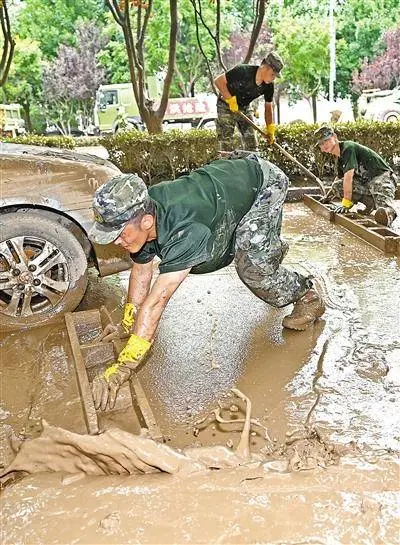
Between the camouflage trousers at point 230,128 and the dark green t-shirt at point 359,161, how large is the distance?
6.26ft

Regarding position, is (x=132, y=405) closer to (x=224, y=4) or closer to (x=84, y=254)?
(x=84, y=254)

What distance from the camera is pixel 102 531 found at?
1824mm

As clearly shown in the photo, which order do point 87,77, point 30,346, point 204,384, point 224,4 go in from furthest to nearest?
point 87,77, point 224,4, point 30,346, point 204,384

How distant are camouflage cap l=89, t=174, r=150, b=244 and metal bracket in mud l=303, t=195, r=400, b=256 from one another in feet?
12.0

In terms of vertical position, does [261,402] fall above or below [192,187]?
below

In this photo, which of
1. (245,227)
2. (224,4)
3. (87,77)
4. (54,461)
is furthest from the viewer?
(87,77)

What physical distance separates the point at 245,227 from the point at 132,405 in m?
1.31

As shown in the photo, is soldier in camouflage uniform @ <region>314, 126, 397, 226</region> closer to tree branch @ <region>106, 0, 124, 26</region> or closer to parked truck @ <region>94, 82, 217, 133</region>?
tree branch @ <region>106, 0, 124, 26</region>

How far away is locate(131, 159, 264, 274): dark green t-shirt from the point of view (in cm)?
275

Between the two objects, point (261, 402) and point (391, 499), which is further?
point (261, 402)

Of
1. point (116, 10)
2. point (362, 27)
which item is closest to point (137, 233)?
point (116, 10)

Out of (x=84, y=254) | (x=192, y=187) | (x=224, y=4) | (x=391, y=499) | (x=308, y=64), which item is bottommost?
(x=391, y=499)

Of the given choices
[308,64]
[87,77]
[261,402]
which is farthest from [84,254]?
[87,77]

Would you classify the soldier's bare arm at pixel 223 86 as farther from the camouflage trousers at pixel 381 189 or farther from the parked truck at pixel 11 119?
the parked truck at pixel 11 119
